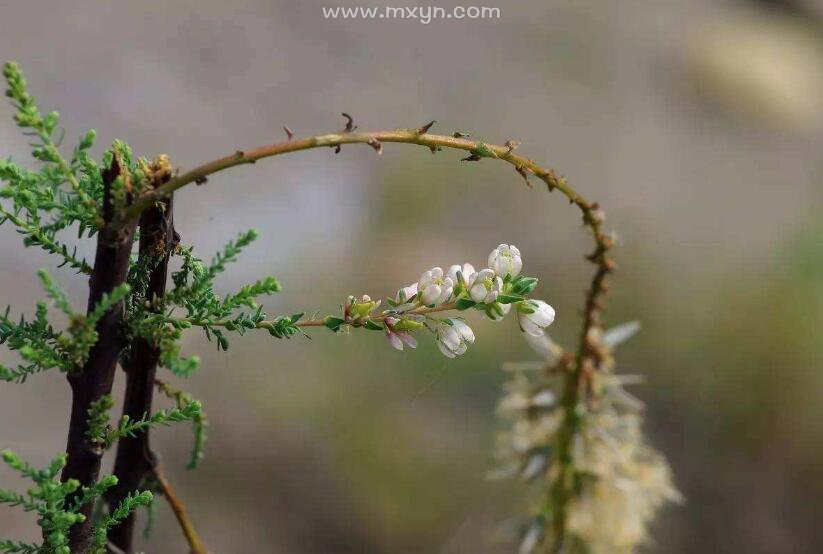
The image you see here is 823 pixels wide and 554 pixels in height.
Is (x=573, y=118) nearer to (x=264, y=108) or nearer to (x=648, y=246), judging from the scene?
(x=648, y=246)

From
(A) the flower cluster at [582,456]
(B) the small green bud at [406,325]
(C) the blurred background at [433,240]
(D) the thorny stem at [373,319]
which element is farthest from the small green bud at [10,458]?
(C) the blurred background at [433,240]

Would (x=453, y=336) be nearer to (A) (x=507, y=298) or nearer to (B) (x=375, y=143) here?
(A) (x=507, y=298)

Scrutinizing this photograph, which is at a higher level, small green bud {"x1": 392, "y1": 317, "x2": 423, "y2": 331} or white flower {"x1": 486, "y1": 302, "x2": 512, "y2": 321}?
white flower {"x1": 486, "y1": 302, "x2": 512, "y2": 321}

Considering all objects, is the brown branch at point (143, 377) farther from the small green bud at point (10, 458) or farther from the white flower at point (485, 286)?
the white flower at point (485, 286)

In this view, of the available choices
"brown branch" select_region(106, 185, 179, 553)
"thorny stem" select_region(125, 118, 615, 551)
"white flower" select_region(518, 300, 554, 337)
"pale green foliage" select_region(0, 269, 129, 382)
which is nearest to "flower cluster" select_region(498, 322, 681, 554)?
"thorny stem" select_region(125, 118, 615, 551)

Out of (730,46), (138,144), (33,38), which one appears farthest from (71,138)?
(730,46)

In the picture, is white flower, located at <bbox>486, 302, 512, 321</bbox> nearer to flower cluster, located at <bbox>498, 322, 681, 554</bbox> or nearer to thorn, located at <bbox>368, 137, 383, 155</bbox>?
thorn, located at <bbox>368, 137, 383, 155</bbox>

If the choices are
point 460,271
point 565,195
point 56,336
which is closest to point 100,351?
point 56,336
